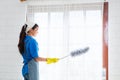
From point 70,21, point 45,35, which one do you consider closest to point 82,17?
point 70,21

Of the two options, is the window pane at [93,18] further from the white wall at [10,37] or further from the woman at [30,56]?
the woman at [30,56]

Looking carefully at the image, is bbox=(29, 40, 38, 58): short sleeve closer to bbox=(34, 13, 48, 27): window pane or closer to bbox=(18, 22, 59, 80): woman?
bbox=(18, 22, 59, 80): woman

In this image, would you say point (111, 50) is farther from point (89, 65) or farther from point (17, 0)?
point (17, 0)

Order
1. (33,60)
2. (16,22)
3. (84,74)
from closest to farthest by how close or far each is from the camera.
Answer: (33,60)
(84,74)
(16,22)

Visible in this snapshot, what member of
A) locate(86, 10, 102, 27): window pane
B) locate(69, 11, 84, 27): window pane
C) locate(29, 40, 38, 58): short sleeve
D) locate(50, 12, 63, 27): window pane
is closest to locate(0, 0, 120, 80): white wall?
locate(50, 12, 63, 27): window pane

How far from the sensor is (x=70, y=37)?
3010 mm

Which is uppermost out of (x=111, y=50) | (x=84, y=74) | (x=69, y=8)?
(x=69, y=8)

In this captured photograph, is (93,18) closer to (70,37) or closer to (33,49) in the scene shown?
(70,37)

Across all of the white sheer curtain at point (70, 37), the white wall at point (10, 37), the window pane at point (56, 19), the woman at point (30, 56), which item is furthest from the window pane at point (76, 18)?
the woman at point (30, 56)

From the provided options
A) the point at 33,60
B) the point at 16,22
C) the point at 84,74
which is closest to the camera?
the point at 33,60

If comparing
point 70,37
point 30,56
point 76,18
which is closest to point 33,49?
point 30,56

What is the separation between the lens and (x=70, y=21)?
9.96 feet

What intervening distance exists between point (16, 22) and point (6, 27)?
157mm

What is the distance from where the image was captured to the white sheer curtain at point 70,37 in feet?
9.60
